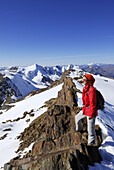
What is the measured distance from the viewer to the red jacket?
6.28 m

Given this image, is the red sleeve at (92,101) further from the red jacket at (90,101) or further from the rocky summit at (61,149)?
the rocky summit at (61,149)

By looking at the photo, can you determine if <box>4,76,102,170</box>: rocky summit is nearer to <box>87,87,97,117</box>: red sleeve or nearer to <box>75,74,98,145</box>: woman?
<box>75,74,98,145</box>: woman

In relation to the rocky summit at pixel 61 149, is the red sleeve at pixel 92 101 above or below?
above

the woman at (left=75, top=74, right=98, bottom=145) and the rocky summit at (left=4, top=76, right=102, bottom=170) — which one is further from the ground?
the woman at (left=75, top=74, right=98, bottom=145)

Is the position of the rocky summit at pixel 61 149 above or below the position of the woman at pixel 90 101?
below

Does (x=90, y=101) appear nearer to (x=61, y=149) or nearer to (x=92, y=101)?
(x=92, y=101)

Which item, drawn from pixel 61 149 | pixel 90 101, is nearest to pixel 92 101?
pixel 90 101

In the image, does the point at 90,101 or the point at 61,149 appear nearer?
the point at 90,101

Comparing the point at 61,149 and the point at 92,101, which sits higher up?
the point at 92,101

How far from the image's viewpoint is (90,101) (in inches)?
250

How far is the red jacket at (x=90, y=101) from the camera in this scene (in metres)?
6.28

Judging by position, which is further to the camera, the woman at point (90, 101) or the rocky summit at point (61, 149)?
the woman at point (90, 101)

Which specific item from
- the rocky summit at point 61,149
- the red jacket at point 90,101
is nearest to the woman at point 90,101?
the red jacket at point 90,101

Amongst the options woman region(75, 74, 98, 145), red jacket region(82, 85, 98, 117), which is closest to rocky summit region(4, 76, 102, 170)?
woman region(75, 74, 98, 145)
